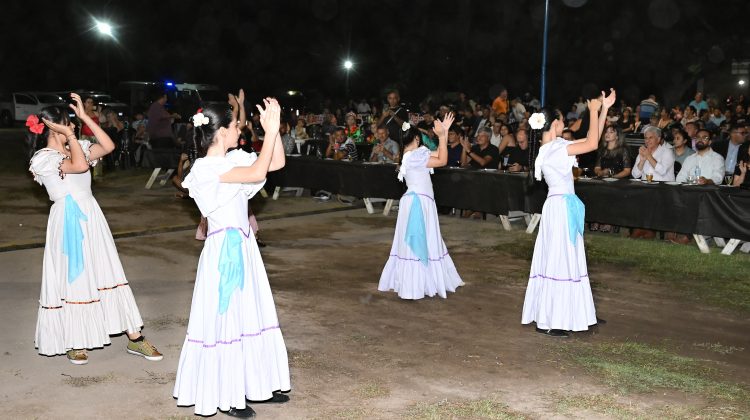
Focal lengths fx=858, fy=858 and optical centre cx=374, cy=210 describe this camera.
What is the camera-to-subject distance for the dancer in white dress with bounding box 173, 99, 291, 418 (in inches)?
214

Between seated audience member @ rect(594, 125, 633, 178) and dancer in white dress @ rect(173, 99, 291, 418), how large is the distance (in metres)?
8.82

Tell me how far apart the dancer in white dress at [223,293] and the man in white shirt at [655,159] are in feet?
28.1

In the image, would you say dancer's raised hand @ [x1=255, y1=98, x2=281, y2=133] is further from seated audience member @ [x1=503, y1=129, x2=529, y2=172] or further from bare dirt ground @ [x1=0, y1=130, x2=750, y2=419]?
seated audience member @ [x1=503, y1=129, x2=529, y2=172]

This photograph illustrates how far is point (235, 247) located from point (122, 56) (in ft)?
156

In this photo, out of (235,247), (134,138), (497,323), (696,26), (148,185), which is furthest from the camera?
(696,26)

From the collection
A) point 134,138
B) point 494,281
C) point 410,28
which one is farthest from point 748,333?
point 410,28

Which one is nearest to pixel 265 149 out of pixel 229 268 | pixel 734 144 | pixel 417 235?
pixel 229 268

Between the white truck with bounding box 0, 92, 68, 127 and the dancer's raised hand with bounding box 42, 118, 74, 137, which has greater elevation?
the white truck with bounding box 0, 92, 68, 127

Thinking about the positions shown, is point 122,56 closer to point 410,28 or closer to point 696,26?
point 410,28

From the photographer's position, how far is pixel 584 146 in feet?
24.0

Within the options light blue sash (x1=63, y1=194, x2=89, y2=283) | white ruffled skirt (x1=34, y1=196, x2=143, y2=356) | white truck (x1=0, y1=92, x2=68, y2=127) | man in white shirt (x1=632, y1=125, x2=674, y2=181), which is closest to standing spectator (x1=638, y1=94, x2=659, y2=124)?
man in white shirt (x1=632, y1=125, x2=674, y2=181)

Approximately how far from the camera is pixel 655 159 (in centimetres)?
1273

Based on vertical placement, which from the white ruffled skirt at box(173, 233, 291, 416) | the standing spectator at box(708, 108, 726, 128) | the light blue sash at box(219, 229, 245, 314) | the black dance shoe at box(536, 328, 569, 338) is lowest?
the black dance shoe at box(536, 328, 569, 338)

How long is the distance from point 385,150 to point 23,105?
101ft
